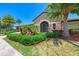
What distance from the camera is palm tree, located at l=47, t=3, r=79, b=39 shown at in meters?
7.12

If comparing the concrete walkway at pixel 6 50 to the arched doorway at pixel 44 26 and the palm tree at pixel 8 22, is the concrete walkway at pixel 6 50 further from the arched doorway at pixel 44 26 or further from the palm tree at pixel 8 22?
the arched doorway at pixel 44 26

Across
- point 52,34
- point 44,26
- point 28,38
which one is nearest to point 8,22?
point 28,38

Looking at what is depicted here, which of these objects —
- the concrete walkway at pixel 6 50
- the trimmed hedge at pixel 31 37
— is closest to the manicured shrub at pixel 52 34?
the trimmed hedge at pixel 31 37

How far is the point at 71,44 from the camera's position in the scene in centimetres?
706

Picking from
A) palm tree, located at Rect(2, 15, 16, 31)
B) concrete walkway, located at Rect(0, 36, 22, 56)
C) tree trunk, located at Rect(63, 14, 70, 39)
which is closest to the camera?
concrete walkway, located at Rect(0, 36, 22, 56)

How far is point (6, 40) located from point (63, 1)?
8.28 ft

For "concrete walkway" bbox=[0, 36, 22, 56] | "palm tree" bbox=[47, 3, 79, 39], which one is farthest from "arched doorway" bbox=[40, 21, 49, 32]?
"concrete walkway" bbox=[0, 36, 22, 56]

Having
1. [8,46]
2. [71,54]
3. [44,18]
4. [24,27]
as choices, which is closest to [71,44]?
[71,54]

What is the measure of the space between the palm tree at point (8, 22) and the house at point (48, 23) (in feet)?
2.57

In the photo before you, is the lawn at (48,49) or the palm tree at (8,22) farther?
the palm tree at (8,22)

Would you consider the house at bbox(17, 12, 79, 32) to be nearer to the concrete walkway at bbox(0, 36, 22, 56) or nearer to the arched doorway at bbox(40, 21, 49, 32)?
the arched doorway at bbox(40, 21, 49, 32)

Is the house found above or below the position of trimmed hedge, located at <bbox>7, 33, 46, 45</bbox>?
above

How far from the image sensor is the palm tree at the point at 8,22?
7102 mm

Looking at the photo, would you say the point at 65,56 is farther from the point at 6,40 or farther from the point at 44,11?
the point at 6,40
